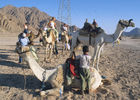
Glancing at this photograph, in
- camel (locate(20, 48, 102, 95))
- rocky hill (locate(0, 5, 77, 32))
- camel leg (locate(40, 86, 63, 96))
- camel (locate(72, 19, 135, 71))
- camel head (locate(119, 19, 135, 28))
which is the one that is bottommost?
camel leg (locate(40, 86, 63, 96))

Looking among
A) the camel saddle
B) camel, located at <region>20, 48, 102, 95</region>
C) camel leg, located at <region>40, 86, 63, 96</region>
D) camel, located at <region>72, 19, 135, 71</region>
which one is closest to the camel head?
camel, located at <region>72, 19, 135, 71</region>

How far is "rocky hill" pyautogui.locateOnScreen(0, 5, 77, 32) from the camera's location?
7579 centimetres

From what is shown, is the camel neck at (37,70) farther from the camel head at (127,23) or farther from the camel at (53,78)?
the camel head at (127,23)

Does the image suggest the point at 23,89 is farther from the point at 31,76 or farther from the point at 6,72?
the point at 6,72

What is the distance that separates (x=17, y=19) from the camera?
93.6 metres

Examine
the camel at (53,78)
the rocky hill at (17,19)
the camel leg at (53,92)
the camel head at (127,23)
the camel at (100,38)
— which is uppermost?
the rocky hill at (17,19)

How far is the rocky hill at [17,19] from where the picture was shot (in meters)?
75.8

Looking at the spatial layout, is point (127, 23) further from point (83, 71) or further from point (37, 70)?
point (37, 70)

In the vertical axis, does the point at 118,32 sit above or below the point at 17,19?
below

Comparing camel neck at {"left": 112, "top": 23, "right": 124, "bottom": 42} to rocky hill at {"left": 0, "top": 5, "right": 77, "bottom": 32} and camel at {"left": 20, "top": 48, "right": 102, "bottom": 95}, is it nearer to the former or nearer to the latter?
camel at {"left": 20, "top": 48, "right": 102, "bottom": 95}

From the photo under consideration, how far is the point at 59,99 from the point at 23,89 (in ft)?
4.91

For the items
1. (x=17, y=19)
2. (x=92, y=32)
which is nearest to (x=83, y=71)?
(x=92, y=32)

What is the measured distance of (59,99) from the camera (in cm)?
459

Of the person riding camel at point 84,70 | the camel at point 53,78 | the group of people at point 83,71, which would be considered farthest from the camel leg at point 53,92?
the person riding camel at point 84,70
